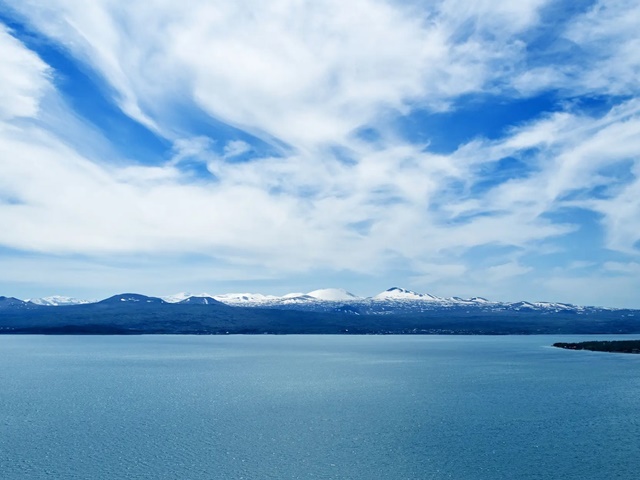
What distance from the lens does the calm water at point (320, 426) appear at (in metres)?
27.1

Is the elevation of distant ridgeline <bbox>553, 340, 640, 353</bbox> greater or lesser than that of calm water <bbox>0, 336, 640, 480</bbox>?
greater

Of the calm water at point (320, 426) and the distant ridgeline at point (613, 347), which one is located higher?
the distant ridgeline at point (613, 347)

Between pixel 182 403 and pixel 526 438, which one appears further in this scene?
pixel 182 403

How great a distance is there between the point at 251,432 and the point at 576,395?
30648mm

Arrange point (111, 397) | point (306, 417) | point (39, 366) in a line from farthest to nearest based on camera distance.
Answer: point (39, 366) → point (111, 397) → point (306, 417)

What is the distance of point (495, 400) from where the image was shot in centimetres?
4719

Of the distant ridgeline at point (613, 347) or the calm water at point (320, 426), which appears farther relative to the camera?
the distant ridgeline at point (613, 347)

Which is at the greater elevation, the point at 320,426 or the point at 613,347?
the point at 613,347

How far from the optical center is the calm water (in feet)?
89.0

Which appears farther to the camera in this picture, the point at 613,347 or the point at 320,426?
the point at 613,347

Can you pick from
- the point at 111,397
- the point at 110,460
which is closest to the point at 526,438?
the point at 110,460

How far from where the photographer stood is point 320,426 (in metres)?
36.2

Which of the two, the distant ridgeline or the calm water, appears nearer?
the calm water

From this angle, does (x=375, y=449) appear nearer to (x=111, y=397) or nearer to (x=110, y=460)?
(x=110, y=460)
